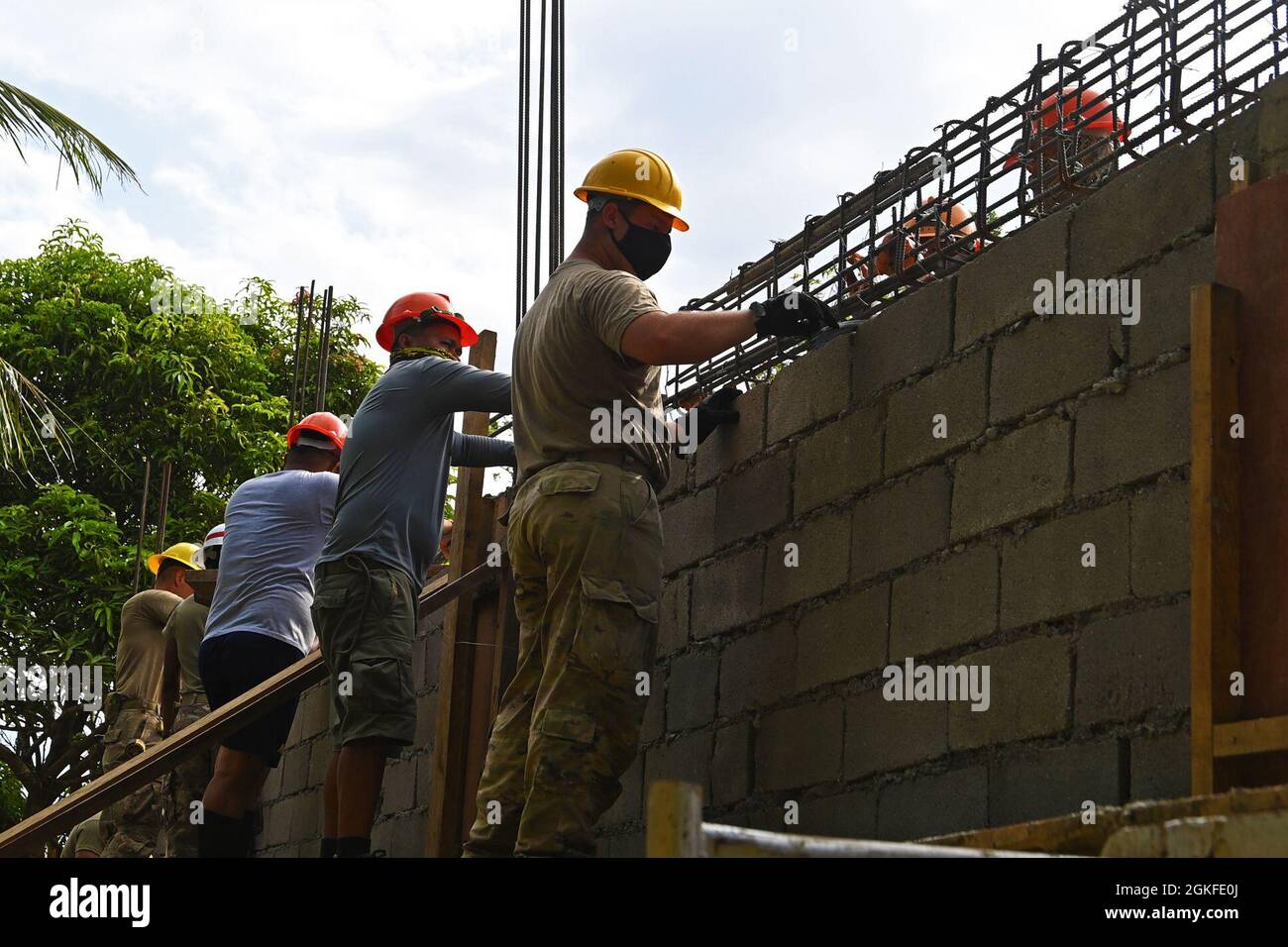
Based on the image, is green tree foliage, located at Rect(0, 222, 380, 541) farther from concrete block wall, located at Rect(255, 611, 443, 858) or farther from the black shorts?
the black shorts

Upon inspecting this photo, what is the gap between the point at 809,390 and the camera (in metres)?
4.64

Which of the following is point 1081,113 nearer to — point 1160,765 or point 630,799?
point 1160,765

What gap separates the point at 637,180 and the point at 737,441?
1.02 m

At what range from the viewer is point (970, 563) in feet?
12.6

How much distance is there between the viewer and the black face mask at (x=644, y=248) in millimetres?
4355

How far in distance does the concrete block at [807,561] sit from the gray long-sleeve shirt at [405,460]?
0.95 meters

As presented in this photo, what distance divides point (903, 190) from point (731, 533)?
1.16m

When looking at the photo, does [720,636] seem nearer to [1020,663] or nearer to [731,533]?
[731,533]

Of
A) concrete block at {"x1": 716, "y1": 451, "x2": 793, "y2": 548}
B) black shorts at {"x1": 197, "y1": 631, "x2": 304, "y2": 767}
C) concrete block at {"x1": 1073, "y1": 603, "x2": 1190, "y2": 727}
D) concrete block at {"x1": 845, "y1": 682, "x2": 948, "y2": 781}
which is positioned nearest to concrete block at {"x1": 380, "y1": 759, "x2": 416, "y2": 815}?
black shorts at {"x1": 197, "y1": 631, "x2": 304, "y2": 767}

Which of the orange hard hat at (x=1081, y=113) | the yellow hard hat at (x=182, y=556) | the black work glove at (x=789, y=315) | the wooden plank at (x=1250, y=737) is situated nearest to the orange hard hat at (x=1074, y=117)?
the orange hard hat at (x=1081, y=113)

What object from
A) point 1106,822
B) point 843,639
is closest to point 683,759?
point 843,639

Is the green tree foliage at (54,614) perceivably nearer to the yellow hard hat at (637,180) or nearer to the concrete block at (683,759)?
the concrete block at (683,759)

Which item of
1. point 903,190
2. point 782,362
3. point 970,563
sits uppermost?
point 903,190

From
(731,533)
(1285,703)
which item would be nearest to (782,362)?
(731,533)
